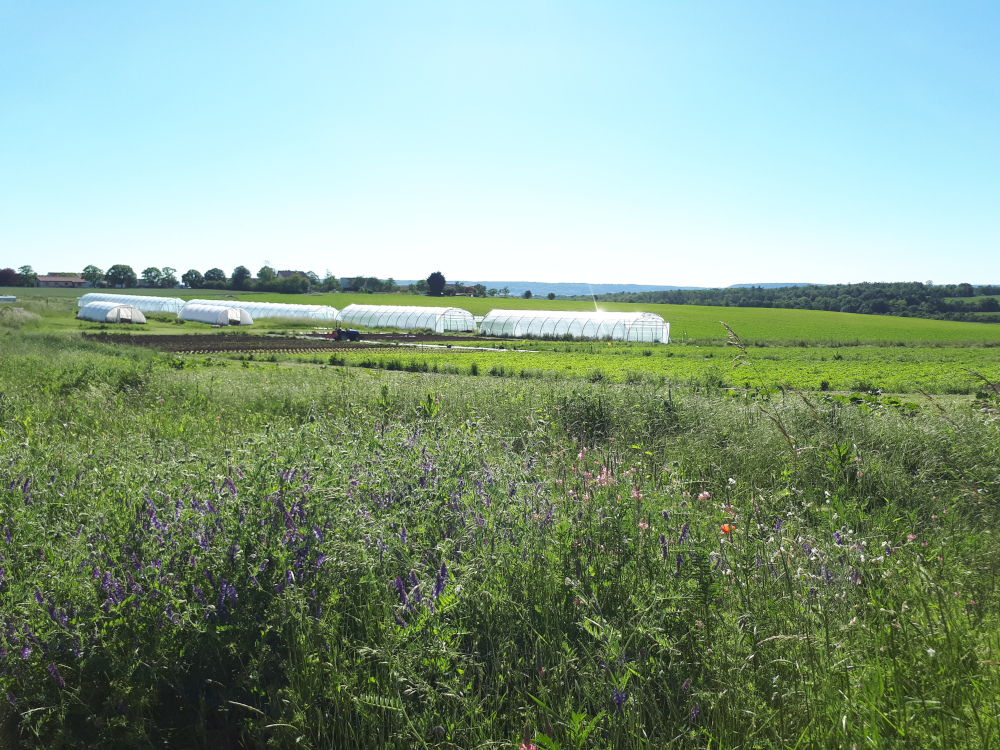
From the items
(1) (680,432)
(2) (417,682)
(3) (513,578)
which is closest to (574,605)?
(3) (513,578)

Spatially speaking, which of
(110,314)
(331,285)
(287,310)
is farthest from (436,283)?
(110,314)

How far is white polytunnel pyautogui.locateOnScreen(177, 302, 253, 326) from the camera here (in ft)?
219

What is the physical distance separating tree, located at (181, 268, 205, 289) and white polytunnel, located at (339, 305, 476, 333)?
82521mm

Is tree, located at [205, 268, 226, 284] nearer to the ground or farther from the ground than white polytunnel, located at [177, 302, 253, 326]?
farther from the ground

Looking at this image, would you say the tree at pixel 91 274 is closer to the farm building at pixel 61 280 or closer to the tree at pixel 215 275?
the farm building at pixel 61 280

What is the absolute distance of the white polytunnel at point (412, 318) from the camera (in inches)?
2459

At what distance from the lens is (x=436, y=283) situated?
122 meters

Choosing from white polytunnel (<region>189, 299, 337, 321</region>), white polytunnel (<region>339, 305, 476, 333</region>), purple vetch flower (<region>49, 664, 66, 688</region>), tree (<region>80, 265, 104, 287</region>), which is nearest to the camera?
purple vetch flower (<region>49, 664, 66, 688</region>)

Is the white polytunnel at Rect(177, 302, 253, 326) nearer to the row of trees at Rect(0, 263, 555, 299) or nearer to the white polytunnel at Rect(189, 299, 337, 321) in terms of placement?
the white polytunnel at Rect(189, 299, 337, 321)

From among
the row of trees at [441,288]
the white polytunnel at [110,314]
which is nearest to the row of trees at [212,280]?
the row of trees at [441,288]

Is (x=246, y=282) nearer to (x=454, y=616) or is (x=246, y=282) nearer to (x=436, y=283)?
(x=436, y=283)

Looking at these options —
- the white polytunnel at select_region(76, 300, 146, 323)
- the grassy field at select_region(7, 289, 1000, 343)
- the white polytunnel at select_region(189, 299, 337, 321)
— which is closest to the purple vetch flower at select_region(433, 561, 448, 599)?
the grassy field at select_region(7, 289, 1000, 343)

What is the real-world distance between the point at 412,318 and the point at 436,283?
195 ft

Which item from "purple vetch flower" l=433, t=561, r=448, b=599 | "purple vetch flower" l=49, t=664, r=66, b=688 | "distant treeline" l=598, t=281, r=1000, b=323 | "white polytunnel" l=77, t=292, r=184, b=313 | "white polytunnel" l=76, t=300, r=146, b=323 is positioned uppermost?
"distant treeline" l=598, t=281, r=1000, b=323
